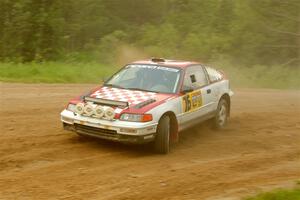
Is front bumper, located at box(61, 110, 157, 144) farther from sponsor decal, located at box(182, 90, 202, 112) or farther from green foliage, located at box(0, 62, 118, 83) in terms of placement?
green foliage, located at box(0, 62, 118, 83)

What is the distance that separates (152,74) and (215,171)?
2522mm

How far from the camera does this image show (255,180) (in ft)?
26.3

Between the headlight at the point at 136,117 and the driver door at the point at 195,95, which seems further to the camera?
the driver door at the point at 195,95

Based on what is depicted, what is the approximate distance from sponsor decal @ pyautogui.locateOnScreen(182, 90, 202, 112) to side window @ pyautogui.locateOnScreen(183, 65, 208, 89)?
0.17 metres

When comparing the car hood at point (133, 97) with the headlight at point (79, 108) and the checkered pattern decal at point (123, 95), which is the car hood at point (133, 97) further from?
the headlight at point (79, 108)

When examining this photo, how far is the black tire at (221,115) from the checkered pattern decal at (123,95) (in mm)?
2227

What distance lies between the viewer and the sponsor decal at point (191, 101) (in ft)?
31.7

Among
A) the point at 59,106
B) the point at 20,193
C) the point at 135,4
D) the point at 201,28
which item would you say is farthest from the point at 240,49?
the point at 20,193

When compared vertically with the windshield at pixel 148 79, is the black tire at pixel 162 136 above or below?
below

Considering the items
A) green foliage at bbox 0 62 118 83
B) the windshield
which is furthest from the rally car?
green foliage at bbox 0 62 118 83

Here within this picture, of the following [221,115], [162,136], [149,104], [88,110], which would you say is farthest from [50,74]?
[162,136]

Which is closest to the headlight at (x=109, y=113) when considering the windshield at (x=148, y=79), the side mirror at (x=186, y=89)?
the windshield at (x=148, y=79)

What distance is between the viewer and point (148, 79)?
9984mm

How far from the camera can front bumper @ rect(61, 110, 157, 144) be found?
338 inches
